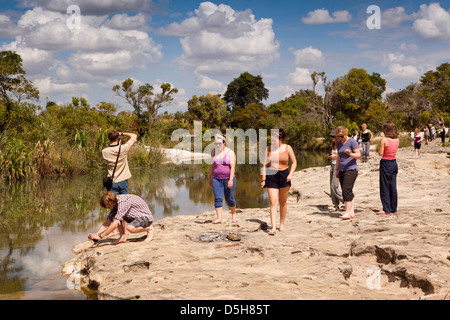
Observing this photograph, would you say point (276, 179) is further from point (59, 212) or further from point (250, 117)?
point (250, 117)

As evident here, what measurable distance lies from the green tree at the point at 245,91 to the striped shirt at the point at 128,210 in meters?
54.1

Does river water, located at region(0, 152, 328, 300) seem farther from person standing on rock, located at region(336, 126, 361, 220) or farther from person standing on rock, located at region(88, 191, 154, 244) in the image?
person standing on rock, located at region(336, 126, 361, 220)

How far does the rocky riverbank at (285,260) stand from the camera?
14.5ft

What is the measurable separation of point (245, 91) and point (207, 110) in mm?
14038

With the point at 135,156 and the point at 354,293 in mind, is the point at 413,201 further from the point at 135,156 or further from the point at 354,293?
the point at 135,156

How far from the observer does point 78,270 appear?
6.08 metres

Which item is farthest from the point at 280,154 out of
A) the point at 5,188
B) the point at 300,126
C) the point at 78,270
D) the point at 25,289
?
the point at 300,126

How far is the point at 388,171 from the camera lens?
793 centimetres

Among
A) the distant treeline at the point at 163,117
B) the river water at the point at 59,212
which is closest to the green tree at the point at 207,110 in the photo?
the distant treeline at the point at 163,117

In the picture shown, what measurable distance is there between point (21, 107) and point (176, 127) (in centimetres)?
2174

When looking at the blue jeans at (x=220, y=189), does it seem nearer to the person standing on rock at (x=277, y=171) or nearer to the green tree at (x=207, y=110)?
the person standing on rock at (x=277, y=171)

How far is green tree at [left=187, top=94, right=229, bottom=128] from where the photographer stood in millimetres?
48188

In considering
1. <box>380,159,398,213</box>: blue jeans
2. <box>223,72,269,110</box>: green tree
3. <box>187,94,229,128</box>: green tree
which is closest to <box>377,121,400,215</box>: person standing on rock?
<box>380,159,398,213</box>: blue jeans

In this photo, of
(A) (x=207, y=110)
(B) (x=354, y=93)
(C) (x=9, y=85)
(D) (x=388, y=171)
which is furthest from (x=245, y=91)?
(D) (x=388, y=171)
